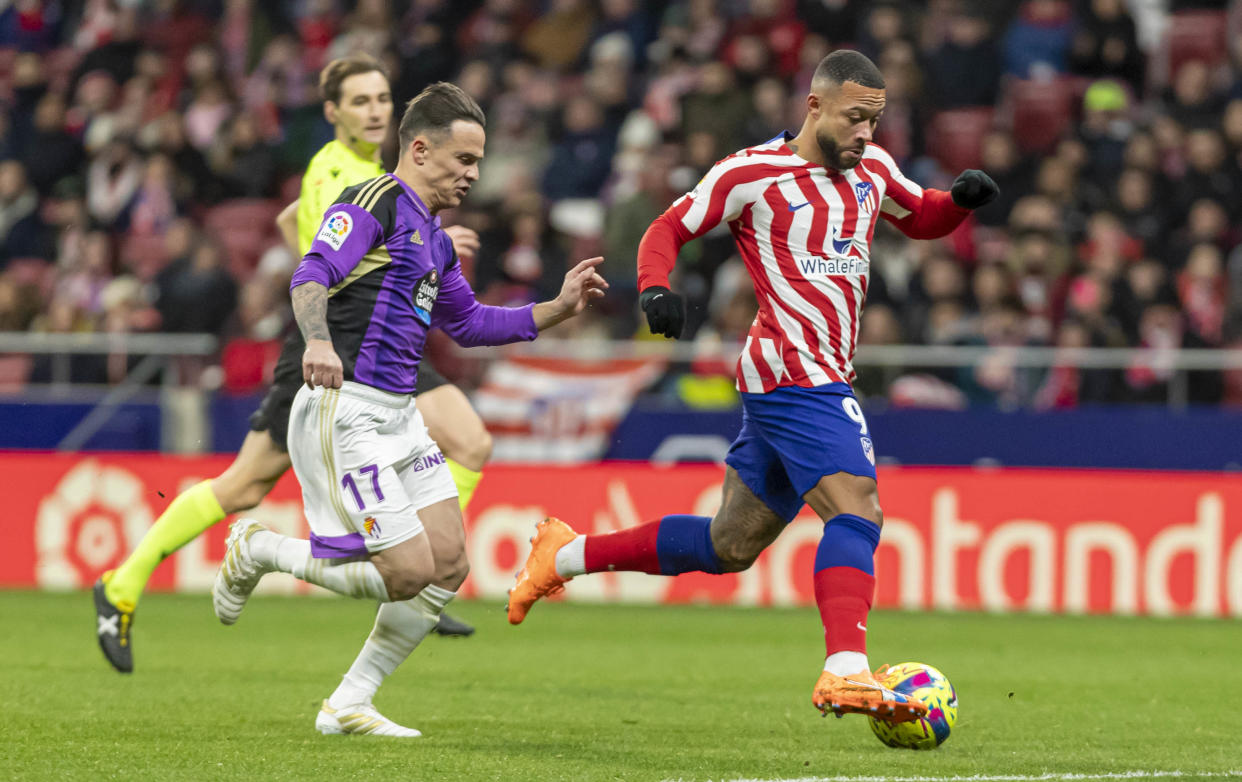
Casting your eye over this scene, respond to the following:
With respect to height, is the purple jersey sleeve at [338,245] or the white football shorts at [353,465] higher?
the purple jersey sleeve at [338,245]

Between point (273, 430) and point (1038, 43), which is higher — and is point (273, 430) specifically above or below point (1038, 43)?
below

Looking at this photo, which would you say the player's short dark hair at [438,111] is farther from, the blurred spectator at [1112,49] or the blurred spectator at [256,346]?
the blurred spectator at [1112,49]

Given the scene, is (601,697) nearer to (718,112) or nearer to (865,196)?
(865,196)

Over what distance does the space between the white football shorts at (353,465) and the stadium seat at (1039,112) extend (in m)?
9.10

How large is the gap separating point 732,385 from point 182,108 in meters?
6.77

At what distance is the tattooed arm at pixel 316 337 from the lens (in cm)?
530

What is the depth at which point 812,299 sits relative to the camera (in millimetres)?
6016

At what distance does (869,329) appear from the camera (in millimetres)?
12523

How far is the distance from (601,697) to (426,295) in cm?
216

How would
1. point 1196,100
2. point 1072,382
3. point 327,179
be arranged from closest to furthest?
point 327,179
point 1072,382
point 1196,100

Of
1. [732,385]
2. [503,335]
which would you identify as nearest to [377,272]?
[503,335]

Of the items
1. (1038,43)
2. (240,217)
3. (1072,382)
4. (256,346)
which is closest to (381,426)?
(1072,382)

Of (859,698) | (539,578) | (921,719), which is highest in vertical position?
(539,578)

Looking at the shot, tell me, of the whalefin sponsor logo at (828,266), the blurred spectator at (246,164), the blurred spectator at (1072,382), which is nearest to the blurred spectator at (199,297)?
the blurred spectator at (246,164)
